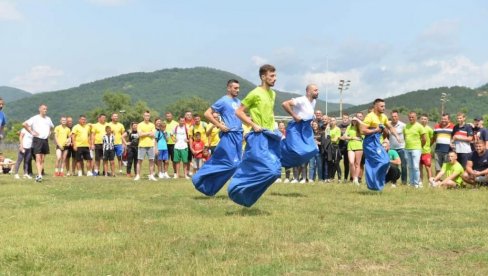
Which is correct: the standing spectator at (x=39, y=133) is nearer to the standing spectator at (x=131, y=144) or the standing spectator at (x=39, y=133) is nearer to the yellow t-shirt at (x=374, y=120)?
the standing spectator at (x=131, y=144)

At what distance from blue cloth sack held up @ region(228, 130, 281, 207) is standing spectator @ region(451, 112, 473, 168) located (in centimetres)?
836

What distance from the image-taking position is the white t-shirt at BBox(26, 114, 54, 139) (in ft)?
52.4

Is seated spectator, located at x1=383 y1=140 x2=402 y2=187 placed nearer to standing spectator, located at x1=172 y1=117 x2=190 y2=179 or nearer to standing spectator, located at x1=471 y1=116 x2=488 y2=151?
standing spectator, located at x1=471 y1=116 x2=488 y2=151

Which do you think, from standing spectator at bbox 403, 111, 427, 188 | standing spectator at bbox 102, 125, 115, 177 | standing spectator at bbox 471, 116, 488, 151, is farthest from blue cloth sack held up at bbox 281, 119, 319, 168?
standing spectator at bbox 102, 125, 115, 177

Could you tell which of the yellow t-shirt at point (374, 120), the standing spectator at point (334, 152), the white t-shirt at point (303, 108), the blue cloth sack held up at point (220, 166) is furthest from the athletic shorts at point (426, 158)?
the blue cloth sack held up at point (220, 166)

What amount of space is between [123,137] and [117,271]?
15.4 metres

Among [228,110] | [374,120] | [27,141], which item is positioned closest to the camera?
[228,110]

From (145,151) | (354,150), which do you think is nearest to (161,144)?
(145,151)

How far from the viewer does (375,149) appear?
508 inches

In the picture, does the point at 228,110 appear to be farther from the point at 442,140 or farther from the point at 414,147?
the point at 442,140

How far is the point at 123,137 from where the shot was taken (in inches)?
805

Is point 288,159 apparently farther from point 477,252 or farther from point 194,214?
point 477,252

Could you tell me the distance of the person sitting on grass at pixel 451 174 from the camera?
1464 centimetres

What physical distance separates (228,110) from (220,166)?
1.26m
